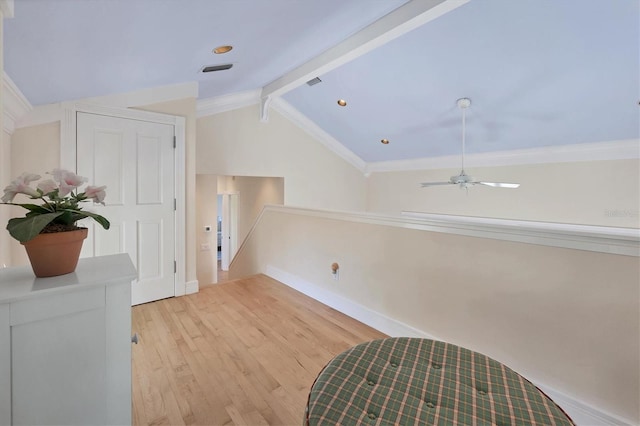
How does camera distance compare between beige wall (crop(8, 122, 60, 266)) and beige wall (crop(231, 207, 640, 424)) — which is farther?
beige wall (crop(8, 122, 60, 266))

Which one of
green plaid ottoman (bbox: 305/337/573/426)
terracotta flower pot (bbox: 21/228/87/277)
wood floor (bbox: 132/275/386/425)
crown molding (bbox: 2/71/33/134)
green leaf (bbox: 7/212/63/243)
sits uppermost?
crown molding (bbox: 2/71/33/134)

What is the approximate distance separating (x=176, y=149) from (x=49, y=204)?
2.35 meters

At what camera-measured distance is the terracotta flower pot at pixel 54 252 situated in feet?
3.35

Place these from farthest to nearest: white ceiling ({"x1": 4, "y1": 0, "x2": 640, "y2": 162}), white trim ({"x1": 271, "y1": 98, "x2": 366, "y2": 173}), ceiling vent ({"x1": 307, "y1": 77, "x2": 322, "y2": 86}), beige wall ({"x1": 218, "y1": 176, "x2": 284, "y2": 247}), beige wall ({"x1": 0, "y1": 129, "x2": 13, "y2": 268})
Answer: beige wall ({"x1": 218, "y1": 176, "x2": 284, "y2": 247}) → white trim ({"x1": 271, "y1": 98, "x2": 366, "y2": 173}) → ceiling vent ({"x1": 307, "y1": 77, "x2": 322, "y2": 86}) → beige wall ({"x1": 0, "y1": 129, "x2": 13, "y2": 268}) → white ceiling ({"x1": 4, "y1": 0, "x2": 640, "y2": 162})

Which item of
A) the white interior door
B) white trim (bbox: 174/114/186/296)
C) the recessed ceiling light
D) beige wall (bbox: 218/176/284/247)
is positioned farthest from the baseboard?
beige wall (bbox: 218/176/284/247)

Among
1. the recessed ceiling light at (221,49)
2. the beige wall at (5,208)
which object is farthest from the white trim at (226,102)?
the beige wall at (5,208)

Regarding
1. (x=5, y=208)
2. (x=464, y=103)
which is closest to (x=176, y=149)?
(x=5, y=208)

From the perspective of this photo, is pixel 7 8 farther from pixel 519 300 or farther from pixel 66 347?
pixel 519 300

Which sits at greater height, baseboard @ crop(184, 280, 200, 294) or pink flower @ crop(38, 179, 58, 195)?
pink flower @ crop(38, 179, 58, 195)

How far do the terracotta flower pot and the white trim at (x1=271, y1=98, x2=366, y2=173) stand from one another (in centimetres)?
468

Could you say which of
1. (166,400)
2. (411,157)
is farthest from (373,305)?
(411,157)

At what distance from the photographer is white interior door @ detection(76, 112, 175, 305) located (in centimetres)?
278

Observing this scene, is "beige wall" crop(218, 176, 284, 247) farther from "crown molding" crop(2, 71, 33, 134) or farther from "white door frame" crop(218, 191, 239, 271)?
"crown molding" crop(2, 71, 33, 134)

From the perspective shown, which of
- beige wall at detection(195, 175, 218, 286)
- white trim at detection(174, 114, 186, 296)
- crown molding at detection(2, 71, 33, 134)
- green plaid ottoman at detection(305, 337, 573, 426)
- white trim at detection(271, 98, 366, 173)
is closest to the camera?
green plaid ottoman at detection(305, 337, 573, 426)
